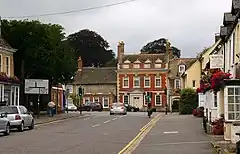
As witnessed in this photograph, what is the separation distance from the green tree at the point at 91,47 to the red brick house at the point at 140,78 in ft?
39.8

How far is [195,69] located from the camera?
7319 cm

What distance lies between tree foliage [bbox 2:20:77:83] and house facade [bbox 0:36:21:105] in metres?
1.18

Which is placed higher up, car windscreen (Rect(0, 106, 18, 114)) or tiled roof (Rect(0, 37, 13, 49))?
tiled roof (Rect(0, 37, 13, 49))

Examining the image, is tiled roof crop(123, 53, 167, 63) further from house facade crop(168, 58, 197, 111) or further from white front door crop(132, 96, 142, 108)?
white front door crop(132, 96, 142, 108)

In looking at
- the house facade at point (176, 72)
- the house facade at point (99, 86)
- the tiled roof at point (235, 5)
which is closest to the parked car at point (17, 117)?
the tiled roof at point (235, 5)

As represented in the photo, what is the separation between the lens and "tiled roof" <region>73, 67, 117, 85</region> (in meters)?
99.7

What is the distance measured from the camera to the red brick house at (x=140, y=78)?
314ft

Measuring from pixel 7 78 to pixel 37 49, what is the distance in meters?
5.42

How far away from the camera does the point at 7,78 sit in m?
47.2

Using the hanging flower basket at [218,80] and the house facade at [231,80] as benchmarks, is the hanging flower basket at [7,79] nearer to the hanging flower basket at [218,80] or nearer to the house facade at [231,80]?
the house facade at [231,80]

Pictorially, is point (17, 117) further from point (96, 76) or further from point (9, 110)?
point (96, 76)

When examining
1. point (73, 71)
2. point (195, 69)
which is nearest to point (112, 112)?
point (73, 71)

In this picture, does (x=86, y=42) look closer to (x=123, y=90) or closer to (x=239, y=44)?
(x=123, y=90)

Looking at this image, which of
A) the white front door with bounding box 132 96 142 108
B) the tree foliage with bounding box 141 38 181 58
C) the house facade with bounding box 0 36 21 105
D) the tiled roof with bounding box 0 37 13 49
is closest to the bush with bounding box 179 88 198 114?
the house facade with bounding box 0 36 21 105
